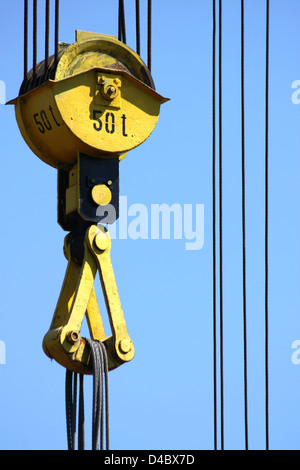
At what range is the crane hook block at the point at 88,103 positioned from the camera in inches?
344

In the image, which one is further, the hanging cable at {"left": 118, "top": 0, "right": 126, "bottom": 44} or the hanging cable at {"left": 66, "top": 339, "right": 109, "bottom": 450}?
the hanging cable at {"left": 118, "top": 0, "right": 126, "bottom": 44}

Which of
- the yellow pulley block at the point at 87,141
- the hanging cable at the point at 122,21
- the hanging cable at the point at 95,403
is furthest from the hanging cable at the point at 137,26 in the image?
the hanging cable at the point at 95,403

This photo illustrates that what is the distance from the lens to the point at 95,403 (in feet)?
27.0

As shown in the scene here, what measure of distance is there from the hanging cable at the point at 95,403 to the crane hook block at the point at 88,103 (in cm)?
143

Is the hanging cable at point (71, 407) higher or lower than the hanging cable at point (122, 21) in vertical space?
lower

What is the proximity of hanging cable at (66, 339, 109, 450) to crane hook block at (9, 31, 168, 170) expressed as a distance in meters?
1.43

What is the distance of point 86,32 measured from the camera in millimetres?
9000

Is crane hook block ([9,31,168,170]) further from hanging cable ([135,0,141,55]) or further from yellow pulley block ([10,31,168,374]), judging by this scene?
hanging cable ([135,0,141,55])

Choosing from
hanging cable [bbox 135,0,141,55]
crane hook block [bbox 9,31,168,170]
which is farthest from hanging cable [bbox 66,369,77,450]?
hanging cable [bbox 135,0,141,55]

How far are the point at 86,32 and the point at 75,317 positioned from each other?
2.14m

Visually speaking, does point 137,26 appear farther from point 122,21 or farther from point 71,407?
point 71,407

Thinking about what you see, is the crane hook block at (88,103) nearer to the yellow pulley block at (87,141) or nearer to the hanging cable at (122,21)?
the yellow pulley block at (87,141)

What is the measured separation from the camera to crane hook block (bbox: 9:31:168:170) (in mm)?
8727

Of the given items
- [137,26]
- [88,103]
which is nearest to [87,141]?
[88,103]
